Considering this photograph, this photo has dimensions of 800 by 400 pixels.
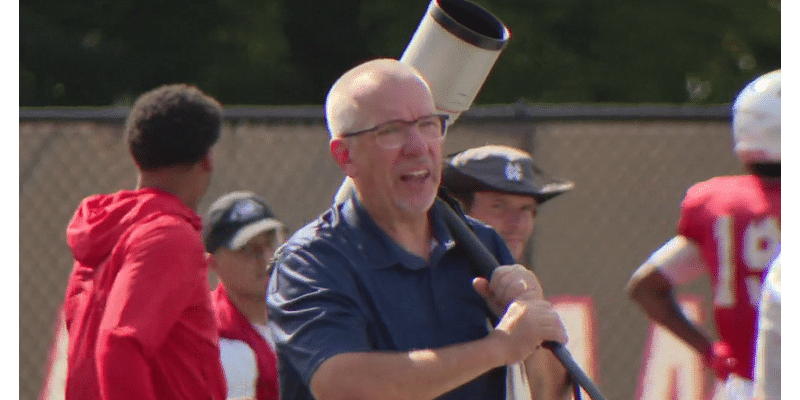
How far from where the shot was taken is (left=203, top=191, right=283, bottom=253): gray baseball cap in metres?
4.56

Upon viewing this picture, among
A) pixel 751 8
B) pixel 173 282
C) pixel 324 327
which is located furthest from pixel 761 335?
pixel 751 8

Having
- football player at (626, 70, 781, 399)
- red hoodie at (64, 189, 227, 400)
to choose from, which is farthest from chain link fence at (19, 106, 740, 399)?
red hoodie at (64, 189, 227, 400)

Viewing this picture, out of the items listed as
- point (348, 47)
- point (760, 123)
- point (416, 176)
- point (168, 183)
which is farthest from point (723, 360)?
point (348, 47)

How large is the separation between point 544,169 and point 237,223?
1785 millimetres

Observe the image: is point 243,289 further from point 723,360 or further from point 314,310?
point 314,310

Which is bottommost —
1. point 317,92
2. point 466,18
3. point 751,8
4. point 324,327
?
point 317,92

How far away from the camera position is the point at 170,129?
370 cm

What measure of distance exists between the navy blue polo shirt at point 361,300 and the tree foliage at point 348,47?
7.61 metres

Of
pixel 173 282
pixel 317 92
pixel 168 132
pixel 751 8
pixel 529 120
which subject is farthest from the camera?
pixel 317 92

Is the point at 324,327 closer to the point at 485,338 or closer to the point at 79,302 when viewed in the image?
the point at 485,338

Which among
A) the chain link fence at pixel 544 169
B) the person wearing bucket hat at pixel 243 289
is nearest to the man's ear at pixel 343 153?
the person wearing bucket hat at pixel 243 289

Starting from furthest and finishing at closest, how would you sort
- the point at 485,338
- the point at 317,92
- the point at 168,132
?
the point at 317,92 → the point at 168,132 → the point at 485,338

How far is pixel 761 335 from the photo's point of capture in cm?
274

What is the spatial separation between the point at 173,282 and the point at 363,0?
7.90m
